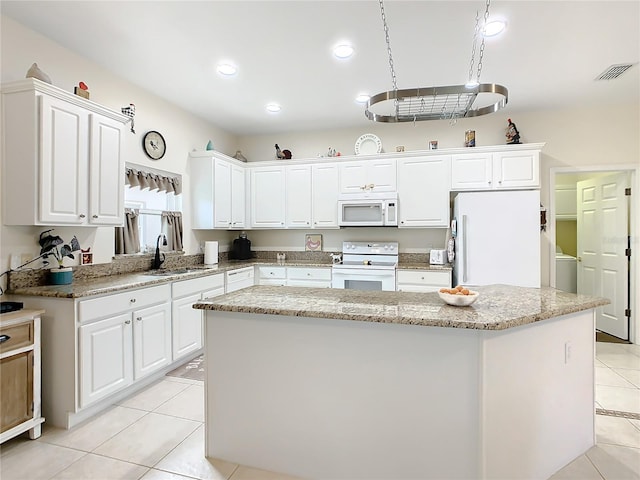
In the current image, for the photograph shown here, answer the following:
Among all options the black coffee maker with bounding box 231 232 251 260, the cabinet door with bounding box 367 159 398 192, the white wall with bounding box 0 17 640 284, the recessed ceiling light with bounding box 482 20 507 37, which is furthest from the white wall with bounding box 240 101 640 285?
the black coffee maker with bounding box 231 232 251 260

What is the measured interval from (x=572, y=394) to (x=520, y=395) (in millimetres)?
524

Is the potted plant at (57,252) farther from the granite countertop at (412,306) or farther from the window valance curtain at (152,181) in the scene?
the granite countertop at (412,306)

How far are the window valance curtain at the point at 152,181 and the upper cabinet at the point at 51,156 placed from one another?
731mm

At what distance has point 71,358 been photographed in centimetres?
232

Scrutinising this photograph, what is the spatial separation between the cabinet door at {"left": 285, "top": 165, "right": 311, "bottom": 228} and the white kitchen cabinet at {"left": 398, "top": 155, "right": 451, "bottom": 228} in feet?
4.09

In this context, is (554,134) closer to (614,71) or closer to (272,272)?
(614,71)

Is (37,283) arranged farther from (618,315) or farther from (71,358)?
(618,315)

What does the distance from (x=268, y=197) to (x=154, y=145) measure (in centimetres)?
167

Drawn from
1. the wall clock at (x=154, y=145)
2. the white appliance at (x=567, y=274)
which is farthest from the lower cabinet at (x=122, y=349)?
the white appliance at (x=567, y=274)

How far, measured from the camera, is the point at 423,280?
4094mm

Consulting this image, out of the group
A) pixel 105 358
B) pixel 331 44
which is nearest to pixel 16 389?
pixel 105 358

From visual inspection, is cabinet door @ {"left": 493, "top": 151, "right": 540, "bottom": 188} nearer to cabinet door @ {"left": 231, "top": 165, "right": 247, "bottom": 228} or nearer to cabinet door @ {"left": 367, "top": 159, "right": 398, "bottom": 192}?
cabinet door @ {"left": 367, "top": 159, "right": 398, "bottom": 192}

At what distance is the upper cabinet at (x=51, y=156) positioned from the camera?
2352 mm

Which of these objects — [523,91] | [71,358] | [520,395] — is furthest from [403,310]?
[523,91]
